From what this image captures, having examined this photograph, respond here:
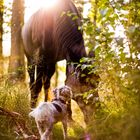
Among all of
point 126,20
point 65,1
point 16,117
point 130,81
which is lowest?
point 16,117

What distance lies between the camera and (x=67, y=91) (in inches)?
219

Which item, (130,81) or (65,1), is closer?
(130,81)

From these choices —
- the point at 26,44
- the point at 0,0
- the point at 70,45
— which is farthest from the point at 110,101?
the point at 0,0

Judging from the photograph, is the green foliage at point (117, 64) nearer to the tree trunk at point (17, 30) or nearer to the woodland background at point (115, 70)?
the woodland background at point (115, 70)

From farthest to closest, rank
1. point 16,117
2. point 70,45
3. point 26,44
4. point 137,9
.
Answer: point 26,44
point 70,45
point 16,117
point 137,9

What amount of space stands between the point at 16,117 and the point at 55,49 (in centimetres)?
397

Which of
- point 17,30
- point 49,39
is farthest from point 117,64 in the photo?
point 17,30

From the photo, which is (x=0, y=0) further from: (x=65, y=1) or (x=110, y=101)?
(x=110, y=101)

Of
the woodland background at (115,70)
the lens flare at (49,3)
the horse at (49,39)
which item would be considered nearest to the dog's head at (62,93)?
the woodland background at (115,70)

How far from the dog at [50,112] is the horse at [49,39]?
Answer: 7.85 ft

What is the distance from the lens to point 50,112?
5.14m

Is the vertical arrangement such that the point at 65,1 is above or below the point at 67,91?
above

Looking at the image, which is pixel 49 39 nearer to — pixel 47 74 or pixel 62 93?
pixel 47 74

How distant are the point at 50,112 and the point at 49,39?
4499 mm
